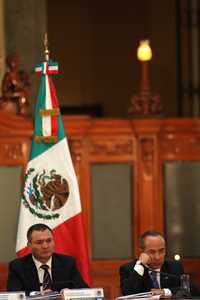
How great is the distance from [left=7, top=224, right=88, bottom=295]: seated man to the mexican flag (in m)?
1.38

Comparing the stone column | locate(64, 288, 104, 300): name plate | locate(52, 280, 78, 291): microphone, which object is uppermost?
the stone column

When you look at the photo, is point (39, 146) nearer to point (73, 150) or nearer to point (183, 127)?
point (73, 150)

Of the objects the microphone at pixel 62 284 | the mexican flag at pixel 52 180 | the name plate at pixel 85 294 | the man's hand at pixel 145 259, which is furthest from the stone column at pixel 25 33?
the name plate at pixel 85 294

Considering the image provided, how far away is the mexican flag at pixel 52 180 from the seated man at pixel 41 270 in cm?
138

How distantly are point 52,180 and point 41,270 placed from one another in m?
1.62

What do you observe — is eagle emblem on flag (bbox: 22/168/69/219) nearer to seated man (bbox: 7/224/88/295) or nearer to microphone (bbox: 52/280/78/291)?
seated man (bbox: 7/224/88/295)

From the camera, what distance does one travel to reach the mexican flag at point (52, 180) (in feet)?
25.2

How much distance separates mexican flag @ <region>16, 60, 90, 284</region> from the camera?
25.2 ft

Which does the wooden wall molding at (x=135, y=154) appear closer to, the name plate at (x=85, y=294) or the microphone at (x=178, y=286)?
the microphone at (x=178, y=286)

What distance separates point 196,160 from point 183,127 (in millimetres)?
322

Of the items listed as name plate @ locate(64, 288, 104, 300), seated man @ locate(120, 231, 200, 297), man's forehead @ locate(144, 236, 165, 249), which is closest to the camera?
name plate @ locate(64, 288, 104, 300)

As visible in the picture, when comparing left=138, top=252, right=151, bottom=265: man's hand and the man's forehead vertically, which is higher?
the man's forehead

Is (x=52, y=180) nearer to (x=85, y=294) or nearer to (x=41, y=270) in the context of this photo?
(x=41, y=270)

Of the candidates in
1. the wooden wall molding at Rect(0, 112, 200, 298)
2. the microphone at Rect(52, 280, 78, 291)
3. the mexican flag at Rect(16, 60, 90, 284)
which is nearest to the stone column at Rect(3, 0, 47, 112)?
the wooden wall molding at Rect(0, 112, 200, 298)
